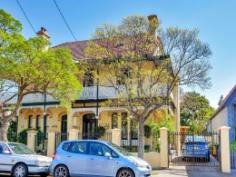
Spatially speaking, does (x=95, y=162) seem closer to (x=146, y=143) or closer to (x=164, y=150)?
(x=164, y=150)

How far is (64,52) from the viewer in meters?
19.9

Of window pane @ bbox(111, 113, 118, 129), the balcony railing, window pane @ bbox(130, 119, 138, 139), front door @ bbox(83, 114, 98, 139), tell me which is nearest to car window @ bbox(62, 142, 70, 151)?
the balcony railing

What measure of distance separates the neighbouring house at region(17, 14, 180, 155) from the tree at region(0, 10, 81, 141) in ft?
18.8

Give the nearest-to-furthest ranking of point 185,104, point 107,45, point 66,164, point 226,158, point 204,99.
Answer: point 66,164 < point 226,158 < point 107,45 < point 185,104 < point 204,99

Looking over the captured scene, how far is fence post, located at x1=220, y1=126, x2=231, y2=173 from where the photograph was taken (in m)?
18.1

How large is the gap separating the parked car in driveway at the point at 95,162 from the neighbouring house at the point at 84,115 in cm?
1046

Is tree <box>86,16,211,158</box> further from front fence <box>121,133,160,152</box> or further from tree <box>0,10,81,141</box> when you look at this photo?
front fence <box>121,133,160,152</box>

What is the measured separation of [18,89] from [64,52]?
319cm

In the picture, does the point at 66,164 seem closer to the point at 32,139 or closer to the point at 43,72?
the point at 43,72

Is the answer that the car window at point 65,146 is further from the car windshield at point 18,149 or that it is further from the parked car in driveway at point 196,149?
the parked car in driveway at point 196,149

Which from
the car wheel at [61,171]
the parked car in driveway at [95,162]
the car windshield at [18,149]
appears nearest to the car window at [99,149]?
the parked car in driveway at [95,162]

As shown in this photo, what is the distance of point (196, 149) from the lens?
22.8m

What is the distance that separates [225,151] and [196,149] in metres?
4.63

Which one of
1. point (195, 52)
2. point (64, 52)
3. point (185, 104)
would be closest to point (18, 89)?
point (64, 52)
